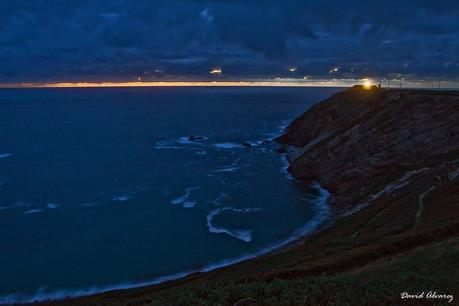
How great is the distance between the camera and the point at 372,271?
60.0 feet

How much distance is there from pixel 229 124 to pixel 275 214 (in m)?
91.4

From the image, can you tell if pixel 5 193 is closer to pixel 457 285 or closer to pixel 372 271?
pixel 372 271

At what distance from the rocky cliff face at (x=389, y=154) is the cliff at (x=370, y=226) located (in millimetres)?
181

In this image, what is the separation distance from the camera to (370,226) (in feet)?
109

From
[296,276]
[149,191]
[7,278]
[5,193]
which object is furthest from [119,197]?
[296,276]

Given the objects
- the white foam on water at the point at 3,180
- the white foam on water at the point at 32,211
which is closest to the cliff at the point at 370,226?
the white foam on water at the point at 32,211

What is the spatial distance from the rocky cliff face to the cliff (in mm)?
181

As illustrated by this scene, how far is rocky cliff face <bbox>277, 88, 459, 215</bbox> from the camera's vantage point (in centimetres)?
4342

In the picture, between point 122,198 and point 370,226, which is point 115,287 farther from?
point 122,198

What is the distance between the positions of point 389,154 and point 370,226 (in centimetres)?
2370
